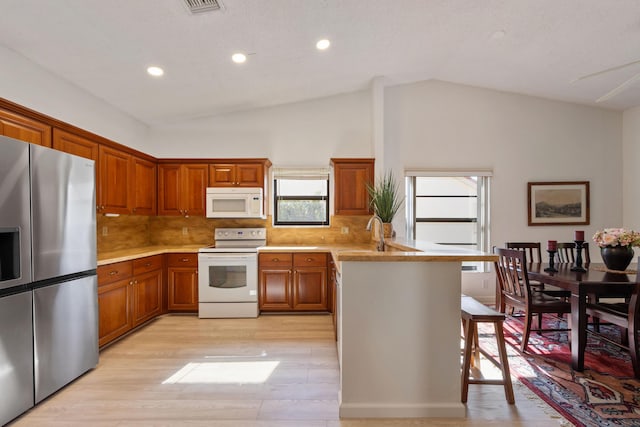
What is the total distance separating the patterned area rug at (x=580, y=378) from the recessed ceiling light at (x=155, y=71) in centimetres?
433

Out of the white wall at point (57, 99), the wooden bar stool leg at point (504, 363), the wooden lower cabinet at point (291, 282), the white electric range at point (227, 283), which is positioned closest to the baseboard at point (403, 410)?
the wooden bar stool leg at point (504, 363)

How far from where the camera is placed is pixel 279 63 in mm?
3332

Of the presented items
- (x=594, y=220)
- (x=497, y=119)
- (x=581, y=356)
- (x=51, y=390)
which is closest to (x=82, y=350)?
(x=51, y=390)

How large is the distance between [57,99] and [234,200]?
2052 millimetres

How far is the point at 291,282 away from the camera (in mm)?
3961

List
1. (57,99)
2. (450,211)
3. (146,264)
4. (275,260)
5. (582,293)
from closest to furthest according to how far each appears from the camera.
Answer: (582,293) → (57,99) → (146,264) → (275,260) → (450,211)

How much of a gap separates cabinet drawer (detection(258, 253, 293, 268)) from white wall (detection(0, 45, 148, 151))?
2.41 m

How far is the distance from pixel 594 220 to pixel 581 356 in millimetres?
3002

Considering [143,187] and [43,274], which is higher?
[143,187]

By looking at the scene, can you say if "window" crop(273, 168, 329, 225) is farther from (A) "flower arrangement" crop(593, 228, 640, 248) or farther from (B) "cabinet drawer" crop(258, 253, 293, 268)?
(A) "flower arrangement" crop(593, 228, 640, 248)

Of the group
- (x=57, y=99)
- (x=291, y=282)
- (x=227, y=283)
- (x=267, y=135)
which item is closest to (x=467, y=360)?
(x=291, y=282)

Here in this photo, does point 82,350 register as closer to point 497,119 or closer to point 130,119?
point 130,119

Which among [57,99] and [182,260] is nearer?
[57,99]

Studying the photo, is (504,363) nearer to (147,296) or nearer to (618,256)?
(618,256)
